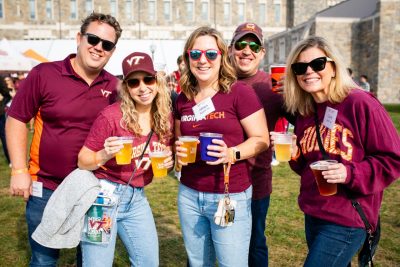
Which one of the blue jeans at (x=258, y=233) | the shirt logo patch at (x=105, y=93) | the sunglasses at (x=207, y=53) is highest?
the sunglasses at (x=207, y=53)

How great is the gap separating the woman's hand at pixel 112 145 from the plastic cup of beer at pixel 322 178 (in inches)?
42.0

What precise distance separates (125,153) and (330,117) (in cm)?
119

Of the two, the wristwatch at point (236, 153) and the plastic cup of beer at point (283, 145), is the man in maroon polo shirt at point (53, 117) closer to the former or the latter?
the wristwatch at point (236, 153)

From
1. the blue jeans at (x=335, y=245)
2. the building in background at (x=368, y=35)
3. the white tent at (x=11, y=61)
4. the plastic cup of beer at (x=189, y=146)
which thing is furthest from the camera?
the building in background at (x=368, y=35)

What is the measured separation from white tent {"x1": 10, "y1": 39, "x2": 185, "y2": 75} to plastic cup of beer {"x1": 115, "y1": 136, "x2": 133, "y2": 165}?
1458 centimetres

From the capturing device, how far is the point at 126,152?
7.19 feet

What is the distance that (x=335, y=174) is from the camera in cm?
189

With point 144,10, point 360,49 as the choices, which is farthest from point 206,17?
point 360,49

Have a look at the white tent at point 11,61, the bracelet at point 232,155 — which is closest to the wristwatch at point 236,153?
the bracelet at point 232,155

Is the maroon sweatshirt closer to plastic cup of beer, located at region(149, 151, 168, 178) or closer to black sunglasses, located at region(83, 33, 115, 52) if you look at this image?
plastic cup of beer, located at region(149, 151, 168, 178)

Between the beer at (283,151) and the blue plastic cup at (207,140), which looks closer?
the blue plastic cup at (207,140)

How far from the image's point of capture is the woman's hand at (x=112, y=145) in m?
2.10

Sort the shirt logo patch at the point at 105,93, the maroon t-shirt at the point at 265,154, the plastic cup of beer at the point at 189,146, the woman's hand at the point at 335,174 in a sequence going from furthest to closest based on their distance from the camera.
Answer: the maroon t-shirt at the point at 265,154 → the shirt logo patch at the point at 105,93 → the plastic cup of beer at the point at 189,146 → the woman's hand at the point at 335,174

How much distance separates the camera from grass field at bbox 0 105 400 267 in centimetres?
394
